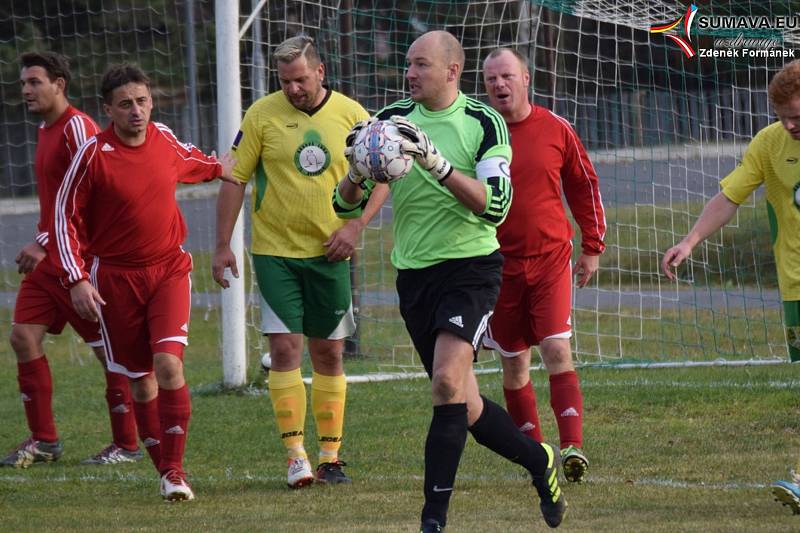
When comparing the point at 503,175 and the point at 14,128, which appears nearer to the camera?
the point at 503,175

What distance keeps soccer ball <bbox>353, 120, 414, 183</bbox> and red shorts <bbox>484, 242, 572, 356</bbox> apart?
1859 mm

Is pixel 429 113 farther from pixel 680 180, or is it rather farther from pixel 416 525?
pixel 680 180

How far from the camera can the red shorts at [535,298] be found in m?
6.54

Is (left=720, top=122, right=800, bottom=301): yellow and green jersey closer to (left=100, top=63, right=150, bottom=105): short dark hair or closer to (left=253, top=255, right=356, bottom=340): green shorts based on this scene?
(left=253, top=255, right=356, bottom=340): green shorts

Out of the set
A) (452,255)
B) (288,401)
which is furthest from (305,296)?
(452,255)

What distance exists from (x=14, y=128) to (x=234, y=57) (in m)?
10.8

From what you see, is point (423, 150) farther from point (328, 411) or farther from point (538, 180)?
point (328, 411)

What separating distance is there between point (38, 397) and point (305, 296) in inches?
79.7

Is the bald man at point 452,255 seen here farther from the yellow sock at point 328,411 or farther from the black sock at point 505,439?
the yellow sock at point 328,411

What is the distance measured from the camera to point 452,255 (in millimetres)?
5141

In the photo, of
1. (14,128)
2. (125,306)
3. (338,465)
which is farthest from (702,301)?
(14,128)

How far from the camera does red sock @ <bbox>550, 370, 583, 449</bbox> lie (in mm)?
6457

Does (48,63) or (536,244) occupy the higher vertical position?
(48,63)

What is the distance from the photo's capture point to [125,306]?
6.32m
